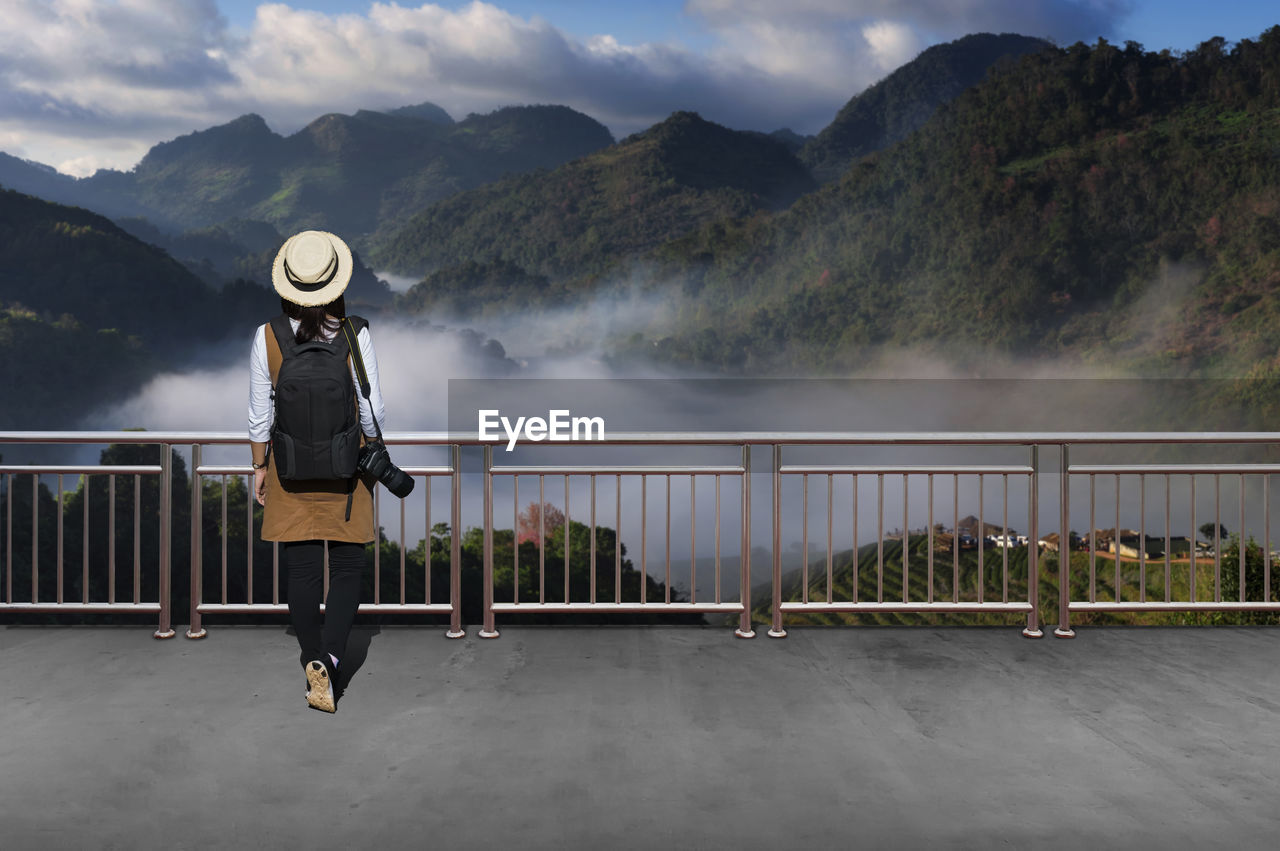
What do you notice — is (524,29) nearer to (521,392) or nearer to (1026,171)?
(521,392)

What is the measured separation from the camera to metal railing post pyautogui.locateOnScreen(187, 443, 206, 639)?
5078 millimetres

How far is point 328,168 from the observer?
81750 millimetres

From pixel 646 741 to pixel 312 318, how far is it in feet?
6.22

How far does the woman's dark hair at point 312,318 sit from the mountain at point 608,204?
6056 centimetres

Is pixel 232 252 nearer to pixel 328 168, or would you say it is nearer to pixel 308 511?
pixel 328 168

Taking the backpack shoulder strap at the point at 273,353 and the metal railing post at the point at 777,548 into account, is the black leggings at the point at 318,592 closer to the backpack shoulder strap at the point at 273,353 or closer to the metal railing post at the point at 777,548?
the backpack shoulder strap at the point at 273,353

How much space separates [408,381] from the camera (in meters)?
73.1

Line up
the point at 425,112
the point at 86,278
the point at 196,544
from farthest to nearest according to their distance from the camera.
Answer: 1. the point at 425,112
2. the point at 86,278
3. the point at 196,544

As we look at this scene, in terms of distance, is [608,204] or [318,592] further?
[608,204]

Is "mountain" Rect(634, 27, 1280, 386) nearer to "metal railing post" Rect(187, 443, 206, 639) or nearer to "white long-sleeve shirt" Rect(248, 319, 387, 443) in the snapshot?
"metal railing post" Rect(187, 443, 206, 639)

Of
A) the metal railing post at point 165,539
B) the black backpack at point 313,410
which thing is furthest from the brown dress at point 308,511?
the metal railing post at point 165,539

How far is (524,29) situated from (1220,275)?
41134 mm

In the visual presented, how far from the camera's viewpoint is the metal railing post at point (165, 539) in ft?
16.9

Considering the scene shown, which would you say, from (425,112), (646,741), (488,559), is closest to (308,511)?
(488,559)
